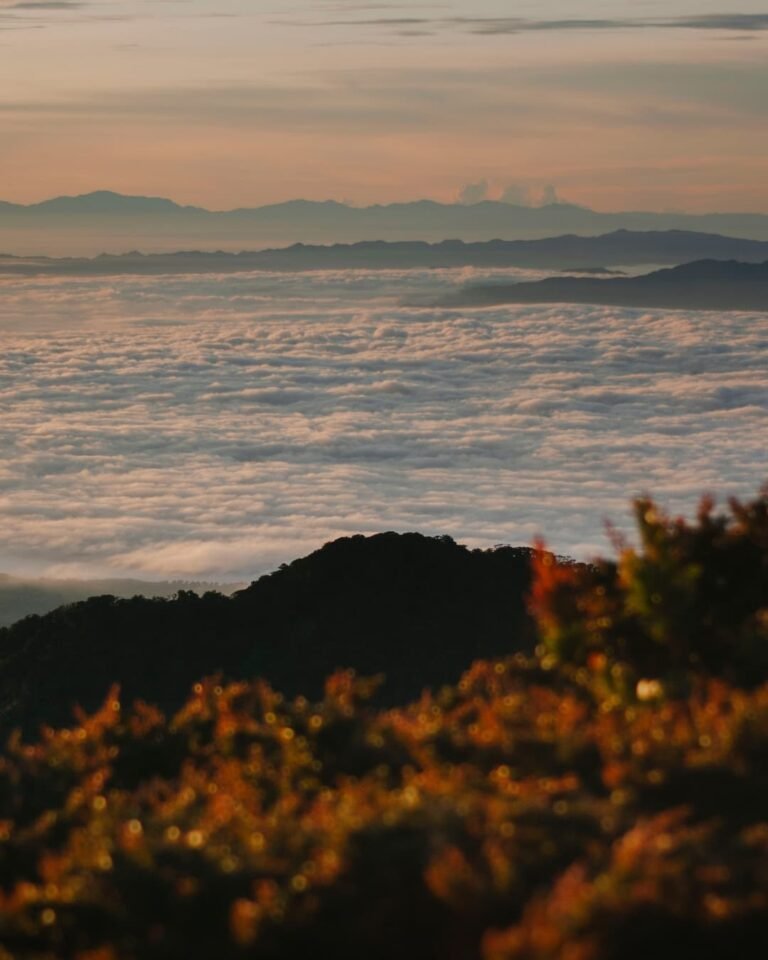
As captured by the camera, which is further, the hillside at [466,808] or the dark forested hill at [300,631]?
the dark forested hill at [300,631]

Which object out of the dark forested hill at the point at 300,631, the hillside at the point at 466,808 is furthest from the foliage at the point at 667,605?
the dark forested hill at the point at 300,631

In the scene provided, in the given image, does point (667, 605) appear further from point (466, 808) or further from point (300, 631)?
point (300, 631)

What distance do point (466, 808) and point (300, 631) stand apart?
25.0 metres

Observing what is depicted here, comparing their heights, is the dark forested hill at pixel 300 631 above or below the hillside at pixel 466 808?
above

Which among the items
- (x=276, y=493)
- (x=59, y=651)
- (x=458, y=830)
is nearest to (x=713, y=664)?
(x=458, y=830)

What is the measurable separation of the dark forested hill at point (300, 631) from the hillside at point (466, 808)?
1435 cm

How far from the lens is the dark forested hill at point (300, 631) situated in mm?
34219

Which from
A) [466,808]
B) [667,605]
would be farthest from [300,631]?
[466,808]

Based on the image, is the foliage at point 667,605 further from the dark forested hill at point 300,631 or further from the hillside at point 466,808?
the dark forested hill at point 300,631

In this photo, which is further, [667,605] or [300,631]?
[300,631]

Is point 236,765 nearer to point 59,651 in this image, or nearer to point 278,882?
point 278,882

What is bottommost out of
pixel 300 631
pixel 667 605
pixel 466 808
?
pixel 466 808

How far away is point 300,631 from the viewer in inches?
1433

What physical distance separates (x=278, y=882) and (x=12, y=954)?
1.84m
